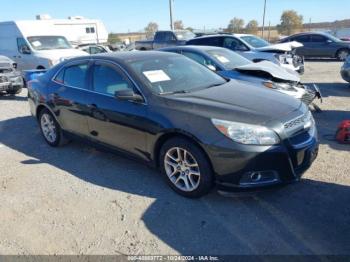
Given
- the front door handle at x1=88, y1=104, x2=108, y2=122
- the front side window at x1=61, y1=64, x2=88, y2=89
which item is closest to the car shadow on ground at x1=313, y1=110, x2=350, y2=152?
the front door handle at x1=88, y1=104, x2=108, y2=122

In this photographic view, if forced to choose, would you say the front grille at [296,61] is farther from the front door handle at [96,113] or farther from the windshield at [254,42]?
the front door handle at [96,113]

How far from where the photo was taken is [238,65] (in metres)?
7.65

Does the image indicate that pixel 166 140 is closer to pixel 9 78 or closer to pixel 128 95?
pixel 128 95

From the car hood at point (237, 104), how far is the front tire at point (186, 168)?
38 cm

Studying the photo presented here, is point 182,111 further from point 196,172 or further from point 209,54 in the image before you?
point 209,54

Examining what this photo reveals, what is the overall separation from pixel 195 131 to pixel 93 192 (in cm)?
152

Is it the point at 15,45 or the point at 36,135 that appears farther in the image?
the point at 15,45

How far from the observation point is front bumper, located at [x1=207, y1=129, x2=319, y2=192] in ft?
11.0

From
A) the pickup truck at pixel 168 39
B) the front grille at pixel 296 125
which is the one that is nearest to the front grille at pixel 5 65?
the front grille at pixel 296 125

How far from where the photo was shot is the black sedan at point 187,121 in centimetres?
342

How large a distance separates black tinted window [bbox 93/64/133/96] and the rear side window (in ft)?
0.87

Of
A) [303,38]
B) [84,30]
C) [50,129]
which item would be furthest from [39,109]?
[84,30]

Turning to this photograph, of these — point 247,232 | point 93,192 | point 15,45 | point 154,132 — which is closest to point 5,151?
point 93,192

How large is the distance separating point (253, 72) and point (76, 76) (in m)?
3.68
